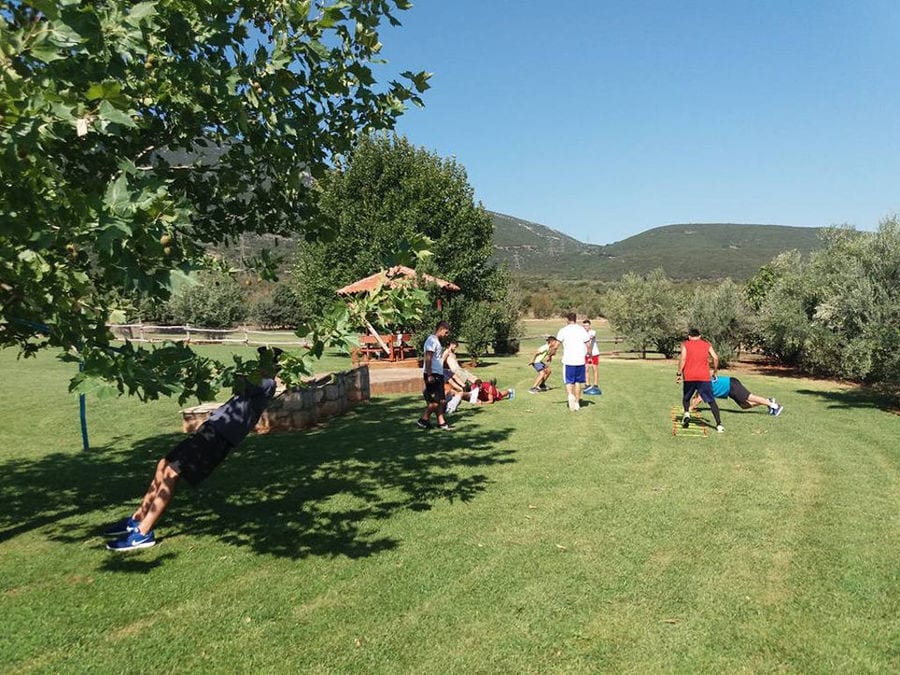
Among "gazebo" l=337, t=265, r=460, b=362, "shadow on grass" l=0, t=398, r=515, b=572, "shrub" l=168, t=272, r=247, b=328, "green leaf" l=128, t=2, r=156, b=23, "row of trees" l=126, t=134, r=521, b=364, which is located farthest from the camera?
"shrub" l=168, t=272, r=247, b=328

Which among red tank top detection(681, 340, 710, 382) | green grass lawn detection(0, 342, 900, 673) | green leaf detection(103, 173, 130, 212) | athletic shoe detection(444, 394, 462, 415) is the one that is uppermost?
green leaf detection(103, 173, 130, 212)

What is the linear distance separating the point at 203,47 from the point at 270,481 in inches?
200

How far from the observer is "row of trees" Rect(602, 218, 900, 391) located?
1430cm

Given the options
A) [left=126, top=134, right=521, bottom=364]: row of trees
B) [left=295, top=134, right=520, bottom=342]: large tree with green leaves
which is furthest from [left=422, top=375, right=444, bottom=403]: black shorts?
[left=295, top=134, right=520, bottom=342]: large tree with green leaves

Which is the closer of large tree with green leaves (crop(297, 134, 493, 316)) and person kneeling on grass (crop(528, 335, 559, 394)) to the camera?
person kneeling on grass (crop(528, 335, 559, 394))

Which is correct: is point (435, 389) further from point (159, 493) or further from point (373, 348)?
point (373, 348)

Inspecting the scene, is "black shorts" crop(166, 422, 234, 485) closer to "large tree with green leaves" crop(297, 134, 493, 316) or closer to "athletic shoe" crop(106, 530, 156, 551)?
"athletic shoe" crop(106, 530, 156, 551)

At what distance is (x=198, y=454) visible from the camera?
18.2ft

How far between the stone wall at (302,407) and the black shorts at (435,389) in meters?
1.77

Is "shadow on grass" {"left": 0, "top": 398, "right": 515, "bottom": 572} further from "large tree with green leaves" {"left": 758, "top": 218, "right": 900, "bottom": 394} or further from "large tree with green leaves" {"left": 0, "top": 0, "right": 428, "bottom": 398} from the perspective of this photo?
"large tree with green leaves" {"left": 758, "top": 218, "right": 900, "bottom": 394}

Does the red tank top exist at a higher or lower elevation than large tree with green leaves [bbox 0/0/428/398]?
lower

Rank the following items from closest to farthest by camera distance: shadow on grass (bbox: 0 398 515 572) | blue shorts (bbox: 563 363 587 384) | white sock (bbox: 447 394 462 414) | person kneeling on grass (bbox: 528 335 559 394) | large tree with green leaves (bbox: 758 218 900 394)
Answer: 1. shadow on grass (bbox: 0 398 515 572)
2. white sock (bbox: 447 394 462 414)
3. blue shorts (bbox: 563 363 587 384)
4. large tree with green leaves (bbox: 758 218 900 394)
5. person kneeling on grass (bbox: 528 335 559 394)

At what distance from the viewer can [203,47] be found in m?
A: 5.01

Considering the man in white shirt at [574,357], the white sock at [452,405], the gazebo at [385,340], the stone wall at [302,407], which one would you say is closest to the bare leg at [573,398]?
the man in white shirt at [574,357]
